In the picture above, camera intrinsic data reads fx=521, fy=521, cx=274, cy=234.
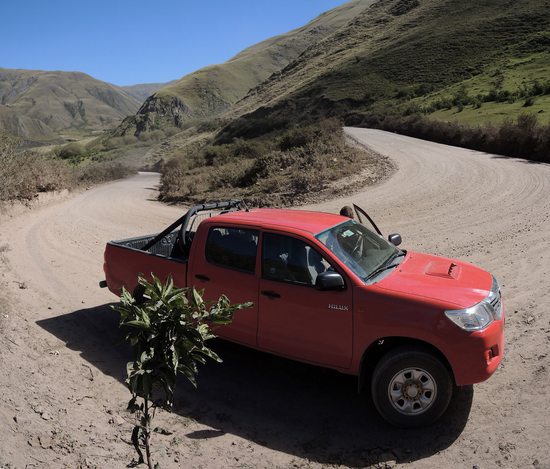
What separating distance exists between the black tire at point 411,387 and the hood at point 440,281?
0.52 meters

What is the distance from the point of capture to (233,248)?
5746mm

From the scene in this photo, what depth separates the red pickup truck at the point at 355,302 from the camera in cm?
450

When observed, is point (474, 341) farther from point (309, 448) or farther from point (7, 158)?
point (7, 158)

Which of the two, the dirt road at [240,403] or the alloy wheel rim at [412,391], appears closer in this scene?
the dirt road at [240,403]

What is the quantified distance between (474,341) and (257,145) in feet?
88.7

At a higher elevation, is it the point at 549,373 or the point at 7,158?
the point at 7,158

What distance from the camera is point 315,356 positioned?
509 centimetres

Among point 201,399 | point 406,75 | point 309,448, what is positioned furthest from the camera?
point 406,75

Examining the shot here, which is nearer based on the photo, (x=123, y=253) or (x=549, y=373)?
(x=549, y=373)

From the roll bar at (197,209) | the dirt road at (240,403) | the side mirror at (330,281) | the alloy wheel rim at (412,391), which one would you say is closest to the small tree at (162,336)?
the dirt road at (240,403)

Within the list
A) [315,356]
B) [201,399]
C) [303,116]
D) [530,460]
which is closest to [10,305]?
[201,399]

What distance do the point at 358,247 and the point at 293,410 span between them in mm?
1809

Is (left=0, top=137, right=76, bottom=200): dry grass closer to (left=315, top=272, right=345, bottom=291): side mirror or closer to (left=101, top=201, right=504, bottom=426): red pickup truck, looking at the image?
(left=101, top=201, right=504, bottom=426): red pickup truck

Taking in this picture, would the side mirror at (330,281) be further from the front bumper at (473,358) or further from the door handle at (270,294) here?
the front bumper at (473,358)
